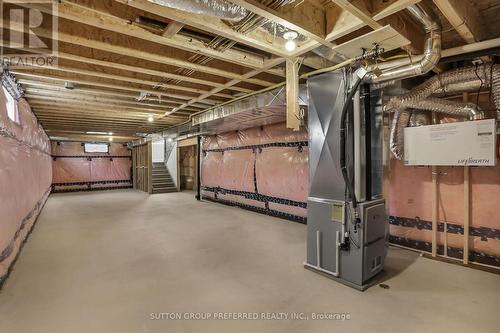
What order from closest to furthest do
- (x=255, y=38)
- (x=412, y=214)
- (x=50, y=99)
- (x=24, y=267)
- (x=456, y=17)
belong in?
(x=456, y=17) < (x=255, y=38) < (x=24, y=267) < (x=412, y=214) < (x=50, y=99)

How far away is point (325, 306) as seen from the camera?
6.21 ft

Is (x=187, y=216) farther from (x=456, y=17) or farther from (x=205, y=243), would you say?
(x=456, y=17)

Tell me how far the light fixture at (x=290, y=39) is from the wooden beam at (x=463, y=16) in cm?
101

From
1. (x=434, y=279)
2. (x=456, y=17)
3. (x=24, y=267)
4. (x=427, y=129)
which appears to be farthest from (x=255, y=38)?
(x=24, y=267)

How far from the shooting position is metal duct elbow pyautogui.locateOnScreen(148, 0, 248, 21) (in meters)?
1.50

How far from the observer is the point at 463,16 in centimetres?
185

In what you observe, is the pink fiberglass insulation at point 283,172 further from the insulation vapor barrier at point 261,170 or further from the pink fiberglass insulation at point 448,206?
the pink fiberglass insulation at point 448,206

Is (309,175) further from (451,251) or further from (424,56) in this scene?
(451,251)

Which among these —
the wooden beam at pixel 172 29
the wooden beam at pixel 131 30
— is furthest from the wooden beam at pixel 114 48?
the wooden beam at pixel 172 29

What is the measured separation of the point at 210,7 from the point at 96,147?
10.3 metres

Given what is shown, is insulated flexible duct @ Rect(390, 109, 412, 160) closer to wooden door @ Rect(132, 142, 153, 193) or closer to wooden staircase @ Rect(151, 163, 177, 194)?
wooden door @ Rect(132, 142, 153, 193)

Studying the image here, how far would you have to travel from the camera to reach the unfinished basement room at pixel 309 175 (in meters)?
1.79

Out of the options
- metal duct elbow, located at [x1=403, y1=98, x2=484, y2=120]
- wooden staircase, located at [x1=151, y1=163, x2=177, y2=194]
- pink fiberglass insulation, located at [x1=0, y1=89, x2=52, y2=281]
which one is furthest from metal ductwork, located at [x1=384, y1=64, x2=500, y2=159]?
wooden staircase, located at [x1=151, y1=163, x2=177, y2=194]

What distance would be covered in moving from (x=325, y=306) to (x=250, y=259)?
1.07 meters
